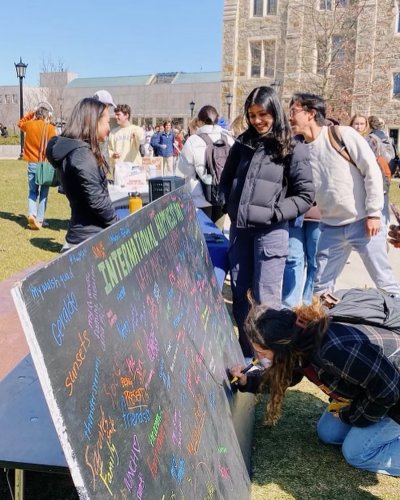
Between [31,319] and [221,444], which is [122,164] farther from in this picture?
[31,319]

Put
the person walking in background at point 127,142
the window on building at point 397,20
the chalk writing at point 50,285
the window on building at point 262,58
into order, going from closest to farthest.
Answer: the chalk writing at point 50,285, the person walking in background at point 127,142, the window on building at point 397,20, the window on building at point 262,58

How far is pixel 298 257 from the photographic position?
15.1 feet

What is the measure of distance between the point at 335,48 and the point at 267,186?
2944 centimetres

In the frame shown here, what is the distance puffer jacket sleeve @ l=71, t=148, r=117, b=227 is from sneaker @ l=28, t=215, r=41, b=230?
440 centimetres

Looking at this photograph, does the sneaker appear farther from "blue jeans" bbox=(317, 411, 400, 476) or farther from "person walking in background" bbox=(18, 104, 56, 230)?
"blue jeans" bbox=(317, 411, 400, 476)

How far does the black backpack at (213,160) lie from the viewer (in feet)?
17.3

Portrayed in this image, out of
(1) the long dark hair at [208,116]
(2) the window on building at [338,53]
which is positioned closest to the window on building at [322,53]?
(2) the window on building at [338,53]

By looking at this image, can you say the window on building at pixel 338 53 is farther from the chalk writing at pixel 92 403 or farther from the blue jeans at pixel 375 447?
the chalk writing at pixel 92 403

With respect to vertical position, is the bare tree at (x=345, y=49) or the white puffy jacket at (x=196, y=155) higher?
the bare tree at (x=345, y=49)

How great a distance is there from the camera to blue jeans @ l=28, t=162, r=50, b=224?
7.89 m

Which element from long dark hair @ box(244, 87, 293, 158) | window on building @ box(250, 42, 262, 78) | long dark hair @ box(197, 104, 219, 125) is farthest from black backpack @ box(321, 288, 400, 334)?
window on building @ box(250, 42, 262, 78)

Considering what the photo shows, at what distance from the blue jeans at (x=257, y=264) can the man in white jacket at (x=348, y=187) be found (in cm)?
76

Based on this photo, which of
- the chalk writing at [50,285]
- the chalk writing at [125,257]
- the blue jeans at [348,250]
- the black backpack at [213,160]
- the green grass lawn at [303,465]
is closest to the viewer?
the chalk writing at [50,285]

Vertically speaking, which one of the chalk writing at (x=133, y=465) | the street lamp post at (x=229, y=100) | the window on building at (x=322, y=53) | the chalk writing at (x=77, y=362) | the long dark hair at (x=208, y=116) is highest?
the window on building at (x=322, y=53)
